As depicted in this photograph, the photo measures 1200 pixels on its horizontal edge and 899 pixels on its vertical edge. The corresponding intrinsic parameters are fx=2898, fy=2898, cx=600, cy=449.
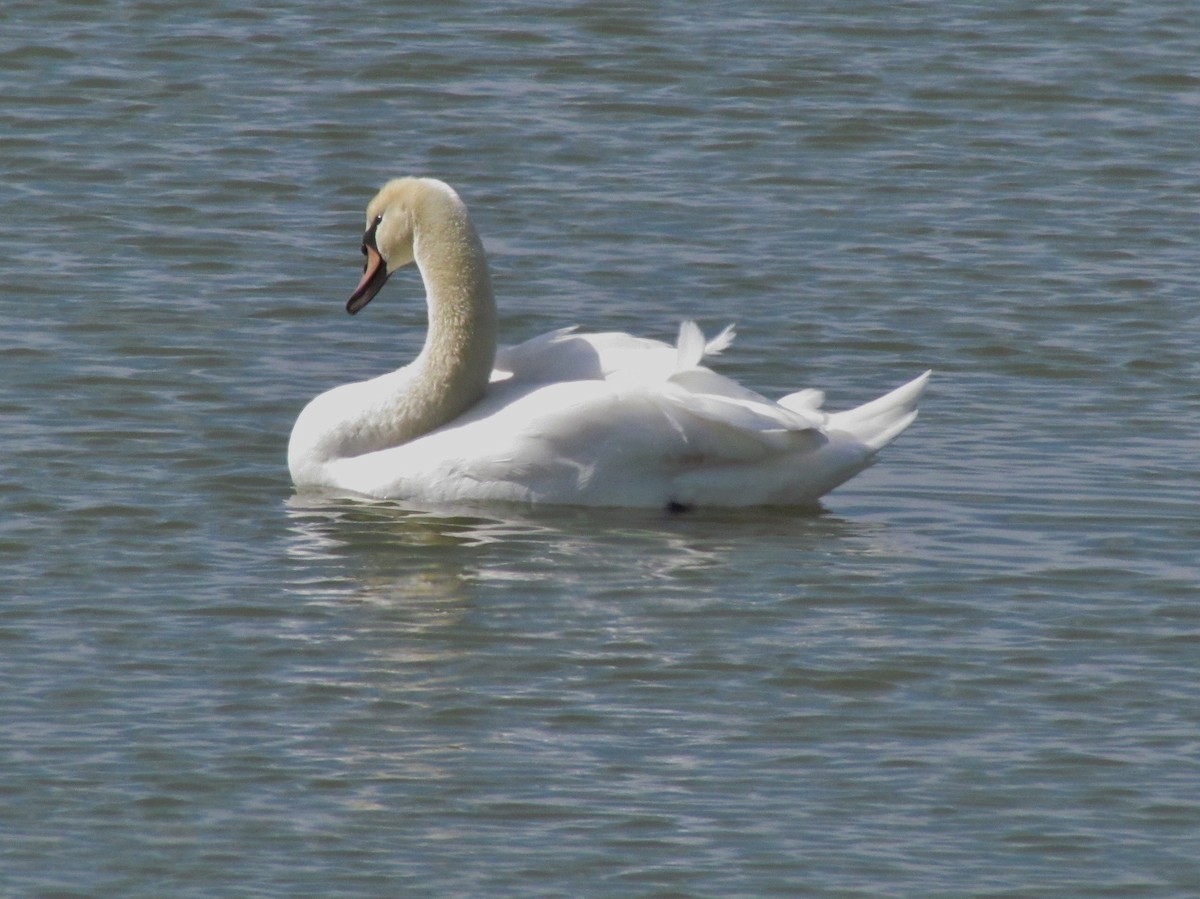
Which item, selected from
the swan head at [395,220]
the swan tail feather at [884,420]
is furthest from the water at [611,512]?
the swan head at [395,220]

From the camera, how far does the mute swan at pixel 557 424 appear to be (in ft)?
31.4

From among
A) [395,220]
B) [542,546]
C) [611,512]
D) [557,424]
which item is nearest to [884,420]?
[611,512]

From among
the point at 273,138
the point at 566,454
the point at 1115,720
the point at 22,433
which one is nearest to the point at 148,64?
the point at 273,138

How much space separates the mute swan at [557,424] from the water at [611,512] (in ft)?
0.48

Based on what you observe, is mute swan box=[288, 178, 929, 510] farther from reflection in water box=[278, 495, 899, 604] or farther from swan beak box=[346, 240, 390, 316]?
swan beak box=[346, 240, 390, 316]

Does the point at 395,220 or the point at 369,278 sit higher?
the point at 395,220

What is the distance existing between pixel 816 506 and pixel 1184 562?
4.55ft

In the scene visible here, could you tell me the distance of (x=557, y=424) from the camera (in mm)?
9578

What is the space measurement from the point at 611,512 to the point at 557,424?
0.35m

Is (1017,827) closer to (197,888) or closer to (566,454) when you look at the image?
(197,888)

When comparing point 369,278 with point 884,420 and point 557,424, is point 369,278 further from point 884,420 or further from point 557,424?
point 884,420

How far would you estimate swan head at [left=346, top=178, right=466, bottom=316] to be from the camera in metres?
10.1

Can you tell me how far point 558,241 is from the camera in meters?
13.1

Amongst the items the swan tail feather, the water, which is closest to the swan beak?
the water
